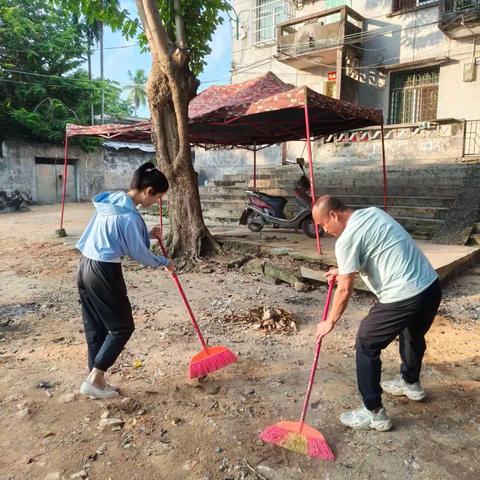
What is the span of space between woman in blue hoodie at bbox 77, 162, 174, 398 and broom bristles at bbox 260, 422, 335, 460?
112 cm

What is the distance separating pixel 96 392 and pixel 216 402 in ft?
2.70

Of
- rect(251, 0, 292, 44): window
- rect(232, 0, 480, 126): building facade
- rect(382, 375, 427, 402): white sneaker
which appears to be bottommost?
rect(382, 375, 427, 402): white sneaker

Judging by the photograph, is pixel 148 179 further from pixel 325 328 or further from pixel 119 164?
pixel 119 164

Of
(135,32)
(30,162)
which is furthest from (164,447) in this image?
(30,162)

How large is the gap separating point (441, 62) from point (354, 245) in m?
12.9

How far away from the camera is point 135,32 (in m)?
6.97

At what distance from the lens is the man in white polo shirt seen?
7.38ft

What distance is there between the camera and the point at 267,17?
16.6 m

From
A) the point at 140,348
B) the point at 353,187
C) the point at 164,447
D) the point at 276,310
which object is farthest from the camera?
the point at 353,187

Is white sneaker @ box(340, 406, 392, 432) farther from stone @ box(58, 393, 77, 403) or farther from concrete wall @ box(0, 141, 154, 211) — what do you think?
concrete wall @ box(0, 141, 154, 211)

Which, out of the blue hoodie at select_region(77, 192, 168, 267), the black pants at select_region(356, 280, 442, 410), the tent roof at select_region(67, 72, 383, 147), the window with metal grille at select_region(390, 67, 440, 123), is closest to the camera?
the black pants at select_region(356, 280, 442, 410)

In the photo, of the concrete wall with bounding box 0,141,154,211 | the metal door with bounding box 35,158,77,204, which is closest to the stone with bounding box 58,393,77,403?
the concrete wall with bounding box 0,141,154,211

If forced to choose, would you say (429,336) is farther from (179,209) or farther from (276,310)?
(179,209)

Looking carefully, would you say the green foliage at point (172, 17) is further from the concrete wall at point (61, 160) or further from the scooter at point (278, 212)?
the concrete wall at point (61, 160)
